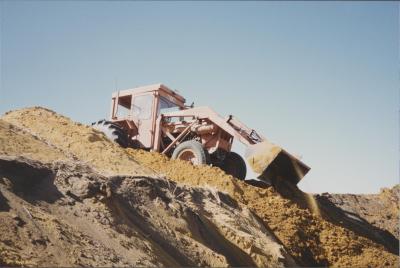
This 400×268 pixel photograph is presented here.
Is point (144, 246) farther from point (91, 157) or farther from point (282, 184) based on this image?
point (282, 184)

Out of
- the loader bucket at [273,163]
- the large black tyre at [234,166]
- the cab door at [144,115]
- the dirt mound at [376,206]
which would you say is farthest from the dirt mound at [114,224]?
the dirt mound at [376,206]

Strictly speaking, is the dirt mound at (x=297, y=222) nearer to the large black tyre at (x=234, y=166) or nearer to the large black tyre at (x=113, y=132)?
the large black tyre at (x=113, y=132)

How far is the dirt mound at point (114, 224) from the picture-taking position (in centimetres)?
724

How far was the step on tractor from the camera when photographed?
14.8 m

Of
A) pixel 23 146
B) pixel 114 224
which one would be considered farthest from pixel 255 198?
pixel 114 224

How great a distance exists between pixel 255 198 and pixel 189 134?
12.2ft

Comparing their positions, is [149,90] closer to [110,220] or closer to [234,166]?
[234,166]

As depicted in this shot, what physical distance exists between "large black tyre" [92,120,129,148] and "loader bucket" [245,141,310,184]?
4250 millimetres

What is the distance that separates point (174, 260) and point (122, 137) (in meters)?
8.57

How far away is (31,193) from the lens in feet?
28.2

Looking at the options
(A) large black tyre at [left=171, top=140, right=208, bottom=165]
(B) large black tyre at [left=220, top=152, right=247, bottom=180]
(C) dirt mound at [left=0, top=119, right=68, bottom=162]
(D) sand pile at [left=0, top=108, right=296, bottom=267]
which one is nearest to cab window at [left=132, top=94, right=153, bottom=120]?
(A) large black tyre at [left=171, top=140, right=208, bottom=165]

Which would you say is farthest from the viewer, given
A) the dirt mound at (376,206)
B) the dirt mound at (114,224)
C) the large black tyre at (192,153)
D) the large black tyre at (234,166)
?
the dirt mound at (376,206)

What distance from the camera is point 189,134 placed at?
17.0 m

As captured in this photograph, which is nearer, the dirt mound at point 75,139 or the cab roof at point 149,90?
the dirt mound at point 75,139
